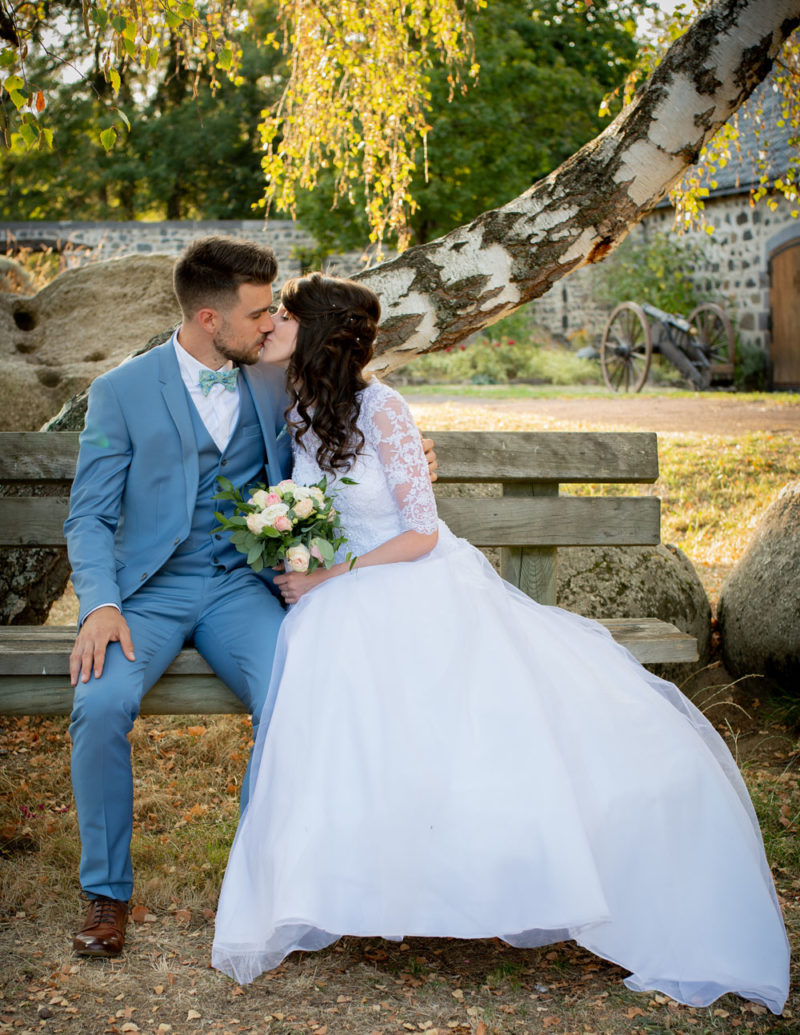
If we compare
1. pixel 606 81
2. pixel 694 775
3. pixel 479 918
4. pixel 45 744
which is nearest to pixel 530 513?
pixel 694 775

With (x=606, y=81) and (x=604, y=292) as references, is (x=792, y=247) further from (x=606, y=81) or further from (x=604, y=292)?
(x=606, y=81)

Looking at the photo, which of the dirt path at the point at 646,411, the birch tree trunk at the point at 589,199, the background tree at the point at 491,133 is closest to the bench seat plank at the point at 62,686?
the birch tree trunk at the point at 589,199

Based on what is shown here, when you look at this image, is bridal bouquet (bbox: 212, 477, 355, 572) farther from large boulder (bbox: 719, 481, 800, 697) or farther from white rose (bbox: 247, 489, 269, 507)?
large boulder (bbox: 719, 481, 800, 697)

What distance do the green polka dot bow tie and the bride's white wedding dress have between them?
0.78m

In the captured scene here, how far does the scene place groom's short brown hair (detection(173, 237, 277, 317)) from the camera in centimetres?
296

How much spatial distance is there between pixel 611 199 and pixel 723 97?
1.79 ft

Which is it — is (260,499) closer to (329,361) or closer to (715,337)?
(329,361)

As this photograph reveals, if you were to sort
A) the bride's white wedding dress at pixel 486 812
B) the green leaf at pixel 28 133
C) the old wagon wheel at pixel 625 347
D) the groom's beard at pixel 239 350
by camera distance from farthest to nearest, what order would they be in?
the old wagon wheel at pixel 625 347
the groom's beard at pixel 239 350
the green leaf at pixel 28 133
the bride's white wedding dress at pixel 486 812

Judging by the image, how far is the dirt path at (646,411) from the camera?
30.2ft

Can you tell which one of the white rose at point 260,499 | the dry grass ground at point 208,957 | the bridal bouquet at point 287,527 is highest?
the white rose at point 260,499

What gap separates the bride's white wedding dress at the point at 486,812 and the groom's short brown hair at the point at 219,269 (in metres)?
0.99

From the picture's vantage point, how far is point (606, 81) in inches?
960

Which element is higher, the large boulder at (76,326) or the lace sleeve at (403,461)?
the large boulder at (76,326)

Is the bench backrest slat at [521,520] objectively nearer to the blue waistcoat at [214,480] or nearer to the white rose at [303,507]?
the blue waistcoat at [214,480]
